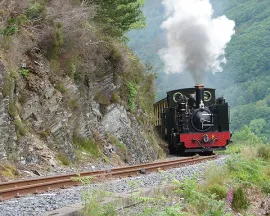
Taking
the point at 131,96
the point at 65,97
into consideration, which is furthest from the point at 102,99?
the point at 65,97

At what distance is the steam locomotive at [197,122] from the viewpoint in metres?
17.7

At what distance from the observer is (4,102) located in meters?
10.0

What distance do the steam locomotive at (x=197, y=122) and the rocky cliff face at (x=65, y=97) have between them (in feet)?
5.65

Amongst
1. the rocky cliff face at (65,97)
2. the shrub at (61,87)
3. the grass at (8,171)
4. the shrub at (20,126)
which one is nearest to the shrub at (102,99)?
the rocky cliff face at (65,97)

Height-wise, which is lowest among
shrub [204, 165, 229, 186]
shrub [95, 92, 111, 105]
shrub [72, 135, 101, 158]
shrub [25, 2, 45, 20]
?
shrub [204, 165, 229, 186]

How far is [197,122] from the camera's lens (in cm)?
1772

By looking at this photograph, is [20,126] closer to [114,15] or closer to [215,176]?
[215,176]

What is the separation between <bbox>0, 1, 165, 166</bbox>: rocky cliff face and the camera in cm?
1070

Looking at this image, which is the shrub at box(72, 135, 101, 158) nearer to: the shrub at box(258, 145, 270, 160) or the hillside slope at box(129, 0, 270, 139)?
the shrub at box(258, 145, 270, 160)

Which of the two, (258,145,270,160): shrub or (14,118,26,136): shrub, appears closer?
(14,118,26,136): shrub

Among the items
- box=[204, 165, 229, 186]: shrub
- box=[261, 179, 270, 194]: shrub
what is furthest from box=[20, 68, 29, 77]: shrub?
box=[261, 179, 270, 194]: shrub

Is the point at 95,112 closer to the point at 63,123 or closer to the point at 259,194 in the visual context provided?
the point at 63,123

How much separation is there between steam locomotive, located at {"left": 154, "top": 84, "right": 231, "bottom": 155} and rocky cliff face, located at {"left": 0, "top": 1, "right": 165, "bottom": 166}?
1722 millimetres

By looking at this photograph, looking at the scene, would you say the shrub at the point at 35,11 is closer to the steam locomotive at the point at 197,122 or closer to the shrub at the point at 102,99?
the shrub at the point at 102,99
